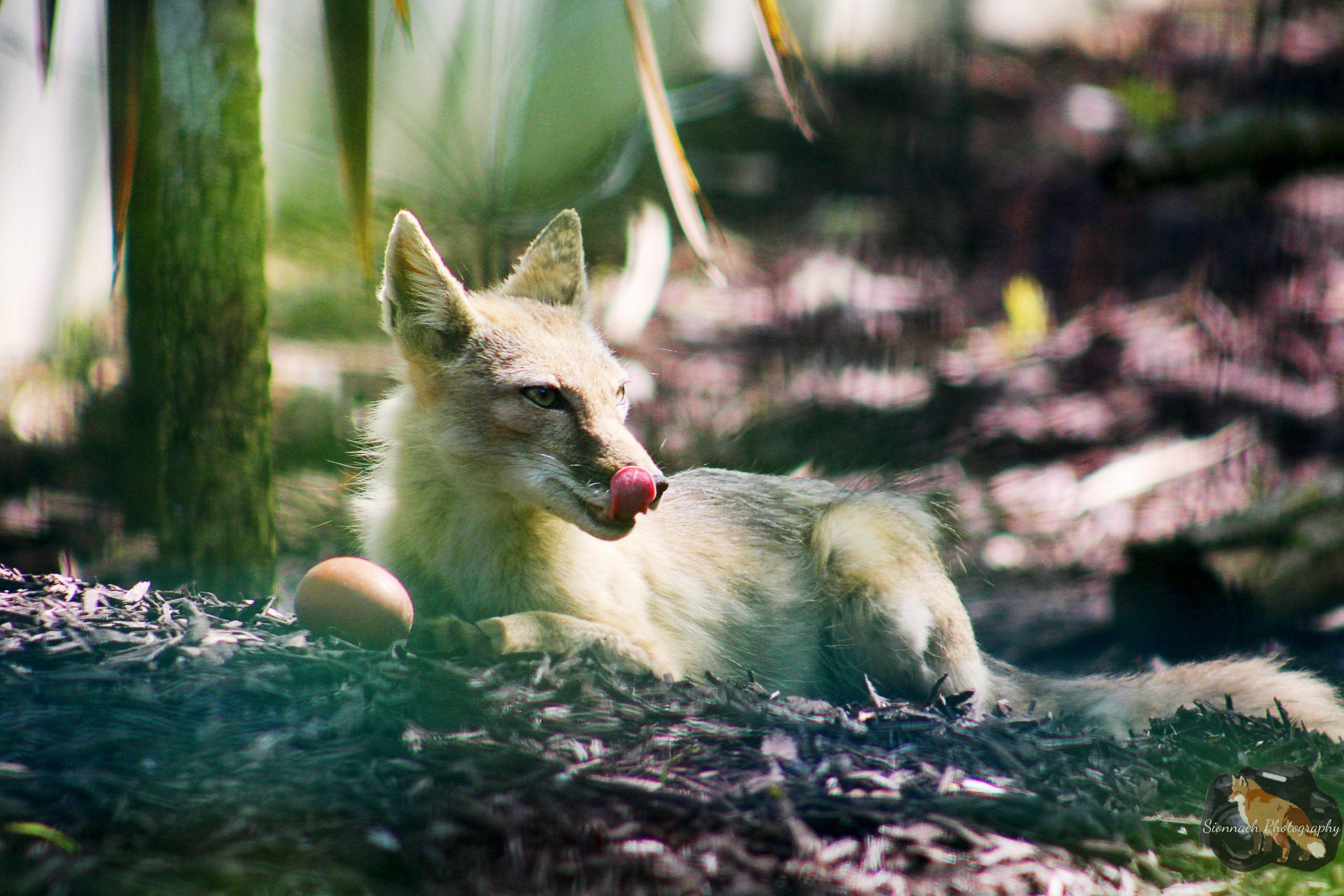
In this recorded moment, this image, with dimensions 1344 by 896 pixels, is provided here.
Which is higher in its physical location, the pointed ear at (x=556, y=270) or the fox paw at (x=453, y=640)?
the pointed ear at (x=556, y=270)

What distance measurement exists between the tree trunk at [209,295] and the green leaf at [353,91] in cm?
95

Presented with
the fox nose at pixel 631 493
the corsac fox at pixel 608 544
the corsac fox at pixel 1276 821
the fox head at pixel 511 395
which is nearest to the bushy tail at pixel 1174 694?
the corsac fox at pixel 608 544

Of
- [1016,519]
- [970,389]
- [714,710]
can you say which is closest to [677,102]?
[970,389]

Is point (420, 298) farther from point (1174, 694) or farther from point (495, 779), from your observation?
point (1174, 694)

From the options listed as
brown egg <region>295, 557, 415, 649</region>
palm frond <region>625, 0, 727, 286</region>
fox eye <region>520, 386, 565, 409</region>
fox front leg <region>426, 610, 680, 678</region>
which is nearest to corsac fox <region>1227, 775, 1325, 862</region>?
fox front leg <region>426, 610, 680, 678</region>

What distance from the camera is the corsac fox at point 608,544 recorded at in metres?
3.23

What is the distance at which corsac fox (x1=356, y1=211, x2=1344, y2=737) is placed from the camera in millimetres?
3234

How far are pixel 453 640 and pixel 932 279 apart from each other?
6.75 metres

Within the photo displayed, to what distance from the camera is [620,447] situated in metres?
3.15

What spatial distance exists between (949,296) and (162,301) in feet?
21.9

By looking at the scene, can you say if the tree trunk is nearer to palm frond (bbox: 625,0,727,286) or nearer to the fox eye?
the fox eye

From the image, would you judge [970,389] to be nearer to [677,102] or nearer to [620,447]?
[677,102]

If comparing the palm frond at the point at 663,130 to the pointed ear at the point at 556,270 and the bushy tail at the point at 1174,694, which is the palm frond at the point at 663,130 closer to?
the pointed ear at the point at 556,270

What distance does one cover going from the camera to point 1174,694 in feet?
13.0
